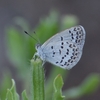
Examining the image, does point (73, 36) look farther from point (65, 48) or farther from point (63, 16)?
point (63, 16)

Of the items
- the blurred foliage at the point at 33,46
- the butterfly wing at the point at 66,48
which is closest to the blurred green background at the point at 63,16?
the blurred foliage at the point at 33,46

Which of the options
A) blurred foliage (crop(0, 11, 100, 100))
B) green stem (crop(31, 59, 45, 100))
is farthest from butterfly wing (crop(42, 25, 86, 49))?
blurred foliage (crop(0, 11, 100, 100))

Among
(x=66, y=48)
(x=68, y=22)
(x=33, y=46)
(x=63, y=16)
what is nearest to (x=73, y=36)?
(x=66, y=48)

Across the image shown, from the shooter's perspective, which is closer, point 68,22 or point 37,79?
point 37,79

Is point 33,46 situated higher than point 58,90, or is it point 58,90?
point 33,46

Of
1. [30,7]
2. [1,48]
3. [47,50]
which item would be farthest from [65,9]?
[47,50]

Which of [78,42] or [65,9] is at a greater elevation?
[65,9]

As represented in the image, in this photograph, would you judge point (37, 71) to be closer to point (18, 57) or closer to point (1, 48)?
point (18, 57)

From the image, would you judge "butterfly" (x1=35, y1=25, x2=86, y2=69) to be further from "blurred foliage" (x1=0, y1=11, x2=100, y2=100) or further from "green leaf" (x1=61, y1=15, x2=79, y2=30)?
"green leaf" (x1=61, y1=15, x2=79, y2=30)
